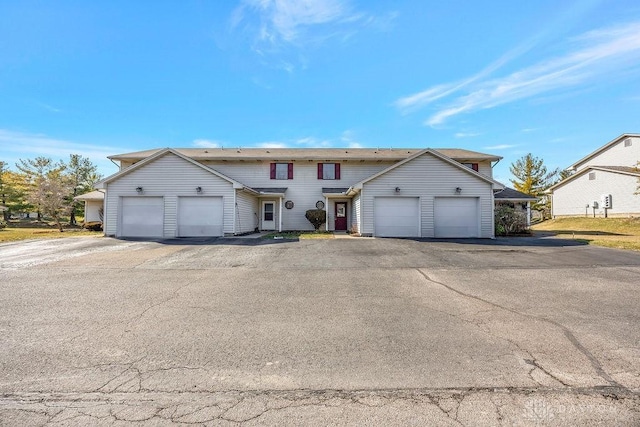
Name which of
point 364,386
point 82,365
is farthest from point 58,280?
point 364,386

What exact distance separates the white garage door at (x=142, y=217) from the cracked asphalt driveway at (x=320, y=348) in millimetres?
9132

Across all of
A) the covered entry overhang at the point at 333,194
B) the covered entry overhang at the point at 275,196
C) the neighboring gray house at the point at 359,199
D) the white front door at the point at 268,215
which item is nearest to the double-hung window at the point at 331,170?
the covered entry overhang at the point at 333,194

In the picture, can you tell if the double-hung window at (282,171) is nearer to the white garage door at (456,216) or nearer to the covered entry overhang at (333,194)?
the covered entry overhang at (333,194)

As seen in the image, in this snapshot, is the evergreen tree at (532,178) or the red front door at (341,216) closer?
the red front door at (341,216)

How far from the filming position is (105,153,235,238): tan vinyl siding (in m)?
16.4

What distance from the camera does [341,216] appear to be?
20828 mm

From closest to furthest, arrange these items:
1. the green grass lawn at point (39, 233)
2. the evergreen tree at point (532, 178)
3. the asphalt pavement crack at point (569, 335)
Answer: the asphalt pavement crack at point (569, 335), the green grass lawn at point (39, 233), the evergreen tree at point (532, 178)

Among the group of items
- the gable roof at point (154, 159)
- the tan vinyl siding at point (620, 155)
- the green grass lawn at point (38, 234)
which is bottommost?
the green grass lawn at point (38, 234)

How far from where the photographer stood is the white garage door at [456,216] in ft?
54.0

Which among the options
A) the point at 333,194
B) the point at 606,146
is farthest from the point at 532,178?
the point at 333,194

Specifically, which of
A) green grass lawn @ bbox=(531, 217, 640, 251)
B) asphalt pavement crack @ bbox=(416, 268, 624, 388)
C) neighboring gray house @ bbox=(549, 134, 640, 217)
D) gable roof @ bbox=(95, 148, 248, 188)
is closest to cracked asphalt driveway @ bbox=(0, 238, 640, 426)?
asphalt pavement crack @ bbox=(416, 268, 624, 388)

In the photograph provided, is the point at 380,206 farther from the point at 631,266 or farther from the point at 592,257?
the point at 631,266

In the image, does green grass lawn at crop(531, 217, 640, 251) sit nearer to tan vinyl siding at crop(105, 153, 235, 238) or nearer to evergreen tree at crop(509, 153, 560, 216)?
evergreen tree at crop(509, 153, 560, 216)

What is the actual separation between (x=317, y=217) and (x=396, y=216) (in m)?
5.47
